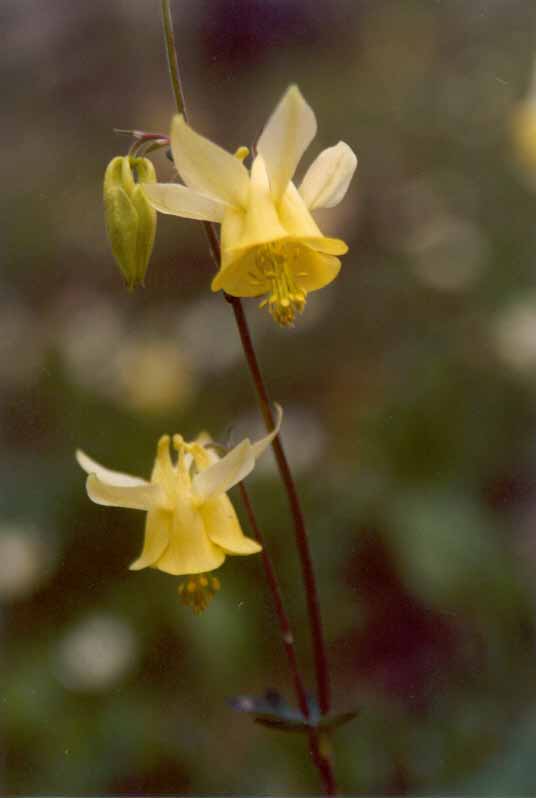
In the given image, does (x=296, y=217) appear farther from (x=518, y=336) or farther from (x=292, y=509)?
(x=518, y=336)

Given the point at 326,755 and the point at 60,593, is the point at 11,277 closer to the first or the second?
the point at 60,593

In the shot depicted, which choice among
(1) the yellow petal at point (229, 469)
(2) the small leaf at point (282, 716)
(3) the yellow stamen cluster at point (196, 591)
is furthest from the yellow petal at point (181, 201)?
(2) the small leaf at point (282, 716)

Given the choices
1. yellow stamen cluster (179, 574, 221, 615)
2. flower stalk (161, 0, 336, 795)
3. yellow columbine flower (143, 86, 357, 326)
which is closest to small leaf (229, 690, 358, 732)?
flower stalk (161, 0, 336, 795)

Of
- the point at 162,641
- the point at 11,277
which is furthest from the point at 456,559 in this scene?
the point at 11,277

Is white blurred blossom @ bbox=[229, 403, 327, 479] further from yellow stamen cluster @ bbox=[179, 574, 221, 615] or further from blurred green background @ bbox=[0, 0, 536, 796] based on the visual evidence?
yellow stamen cluster @ bbox=[179, 574, 221, 615]

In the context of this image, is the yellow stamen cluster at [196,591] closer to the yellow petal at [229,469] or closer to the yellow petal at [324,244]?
the yellow petal at [229,469]
